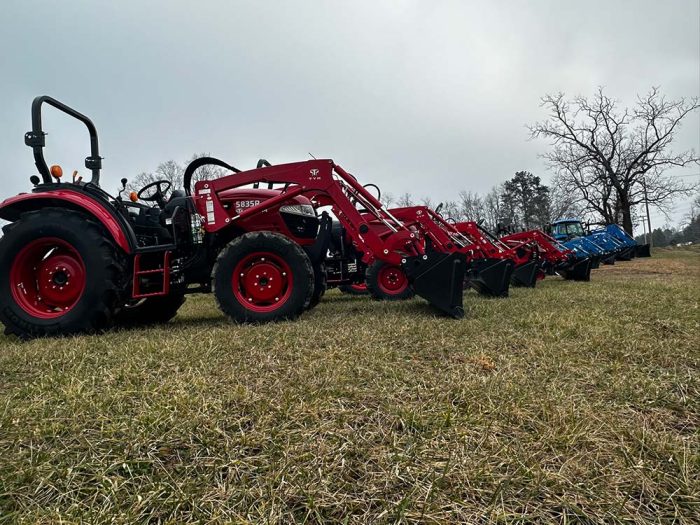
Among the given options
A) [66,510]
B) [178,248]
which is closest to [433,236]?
[178,248]

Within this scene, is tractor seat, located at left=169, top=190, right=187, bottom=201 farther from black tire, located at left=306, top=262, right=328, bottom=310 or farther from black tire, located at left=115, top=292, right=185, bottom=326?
black tire, located at left=306, top=262, right=328, bottom=310

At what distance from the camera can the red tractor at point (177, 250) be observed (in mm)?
3801

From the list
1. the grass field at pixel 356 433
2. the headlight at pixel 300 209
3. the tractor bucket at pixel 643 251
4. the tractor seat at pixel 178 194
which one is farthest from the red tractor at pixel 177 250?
the tractor bucket at pixel 643 251

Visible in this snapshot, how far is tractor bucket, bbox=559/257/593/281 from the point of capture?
9120mm

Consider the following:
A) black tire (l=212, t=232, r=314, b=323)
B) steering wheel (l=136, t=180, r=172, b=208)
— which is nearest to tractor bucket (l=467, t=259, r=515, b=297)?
black tire (l=212, t=232, r=314, b=323)

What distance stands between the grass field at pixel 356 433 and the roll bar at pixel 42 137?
2.18m

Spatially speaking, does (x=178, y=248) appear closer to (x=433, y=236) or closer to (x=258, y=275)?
(x=258, y=275)

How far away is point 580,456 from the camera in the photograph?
1.37 m

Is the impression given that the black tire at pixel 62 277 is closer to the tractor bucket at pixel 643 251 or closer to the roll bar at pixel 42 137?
the roll bar at pixel 42 137

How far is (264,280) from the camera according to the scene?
4199mm

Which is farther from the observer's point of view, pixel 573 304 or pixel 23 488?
pixel 573 304

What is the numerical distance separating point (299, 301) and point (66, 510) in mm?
2980

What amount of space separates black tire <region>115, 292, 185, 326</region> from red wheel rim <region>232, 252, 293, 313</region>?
129 centimetres

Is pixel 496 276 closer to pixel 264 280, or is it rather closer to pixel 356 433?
pixel 264 280
